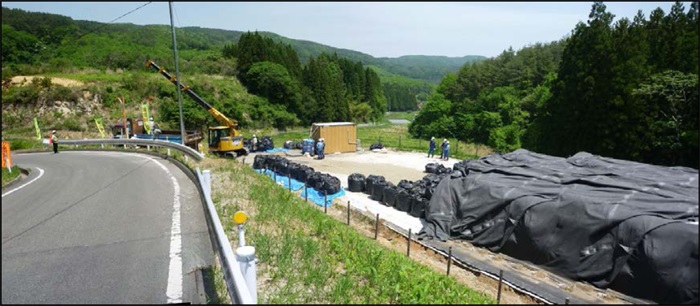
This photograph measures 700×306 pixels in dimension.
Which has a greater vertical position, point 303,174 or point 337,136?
point 337,136

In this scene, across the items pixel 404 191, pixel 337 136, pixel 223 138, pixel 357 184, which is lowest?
pixel 357 184

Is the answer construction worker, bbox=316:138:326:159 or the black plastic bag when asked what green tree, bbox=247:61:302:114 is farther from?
the black plastic bag

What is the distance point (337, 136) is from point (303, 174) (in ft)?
37.2

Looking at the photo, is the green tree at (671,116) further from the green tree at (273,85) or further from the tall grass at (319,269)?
the green tree at (273,85)

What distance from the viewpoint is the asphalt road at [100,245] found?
3.33 m

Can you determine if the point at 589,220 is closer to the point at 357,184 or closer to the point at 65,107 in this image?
the point at 357,184

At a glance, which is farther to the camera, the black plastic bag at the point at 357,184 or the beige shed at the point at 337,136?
the beige shed at the point at 337,136

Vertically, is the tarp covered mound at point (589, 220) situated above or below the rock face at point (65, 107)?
below

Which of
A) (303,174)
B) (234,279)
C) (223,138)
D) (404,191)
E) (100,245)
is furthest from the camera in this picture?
(223,138)

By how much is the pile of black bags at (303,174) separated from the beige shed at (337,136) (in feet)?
26.2

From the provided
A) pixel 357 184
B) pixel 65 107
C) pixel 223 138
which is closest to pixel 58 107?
pixel 65 107

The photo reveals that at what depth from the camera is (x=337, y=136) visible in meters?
28.4

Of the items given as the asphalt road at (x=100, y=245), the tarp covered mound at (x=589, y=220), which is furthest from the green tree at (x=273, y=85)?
the asphalt road at (x=100, y=245)

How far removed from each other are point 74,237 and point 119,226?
2.17 ft
